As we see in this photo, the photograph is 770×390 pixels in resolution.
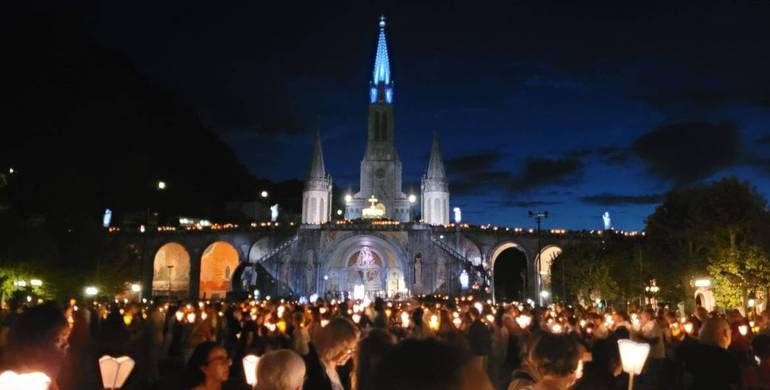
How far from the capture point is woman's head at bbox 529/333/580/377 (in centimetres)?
426

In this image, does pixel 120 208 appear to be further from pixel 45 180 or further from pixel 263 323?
pixel 263 323

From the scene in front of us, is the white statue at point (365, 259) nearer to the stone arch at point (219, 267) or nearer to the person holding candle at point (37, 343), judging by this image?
the stone arch at point (219, 267)

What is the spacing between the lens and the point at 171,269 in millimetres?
72062

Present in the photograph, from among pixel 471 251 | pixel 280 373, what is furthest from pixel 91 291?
pixel 280 373

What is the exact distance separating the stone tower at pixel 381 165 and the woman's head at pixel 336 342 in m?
72.3

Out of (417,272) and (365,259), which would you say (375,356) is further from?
(365,259)

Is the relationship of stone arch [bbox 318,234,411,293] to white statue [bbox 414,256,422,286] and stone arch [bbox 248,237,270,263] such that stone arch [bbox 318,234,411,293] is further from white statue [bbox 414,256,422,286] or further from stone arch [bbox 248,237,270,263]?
stone arch [bbox 248,237,270,263]

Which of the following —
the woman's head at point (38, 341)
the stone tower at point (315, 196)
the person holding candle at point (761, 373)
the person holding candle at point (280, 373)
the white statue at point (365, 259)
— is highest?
the stone tower at point (315, 196)

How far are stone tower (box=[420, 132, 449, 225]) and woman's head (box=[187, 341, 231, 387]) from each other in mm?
69287

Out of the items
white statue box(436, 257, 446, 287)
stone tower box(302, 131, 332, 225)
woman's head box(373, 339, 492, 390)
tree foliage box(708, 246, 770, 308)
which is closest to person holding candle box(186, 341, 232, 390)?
woman's head box(373, 339, 492, 390)

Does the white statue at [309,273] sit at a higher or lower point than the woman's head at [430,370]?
Result: higher

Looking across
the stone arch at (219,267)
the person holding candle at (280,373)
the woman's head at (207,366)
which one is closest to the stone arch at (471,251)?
the stone arch at (219,267)

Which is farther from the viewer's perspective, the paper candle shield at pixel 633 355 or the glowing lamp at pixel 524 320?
the glowing lamp at pixel 524 320

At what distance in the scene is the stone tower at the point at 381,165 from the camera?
259 feet
